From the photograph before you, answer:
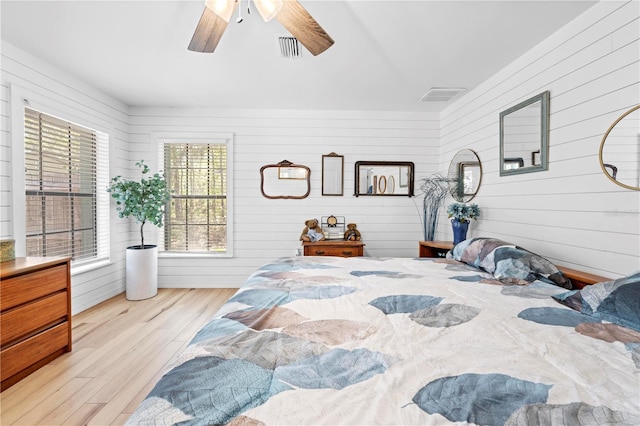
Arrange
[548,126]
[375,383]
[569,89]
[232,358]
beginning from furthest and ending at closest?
1. [548,126]
2. [569,89]
3. [232,358]
4. [375,383]

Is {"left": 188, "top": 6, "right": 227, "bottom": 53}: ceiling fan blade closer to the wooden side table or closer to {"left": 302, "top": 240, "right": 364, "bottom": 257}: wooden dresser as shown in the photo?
{"left": 302, "top": 240, "right": 364, "bottom": 257}: wooden dresser

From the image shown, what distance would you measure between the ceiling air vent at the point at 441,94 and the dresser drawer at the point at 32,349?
14.1 ft

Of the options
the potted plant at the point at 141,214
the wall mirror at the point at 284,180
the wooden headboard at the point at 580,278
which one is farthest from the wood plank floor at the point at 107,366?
the wooden headboard at the point at 580,278

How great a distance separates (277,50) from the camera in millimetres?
2805

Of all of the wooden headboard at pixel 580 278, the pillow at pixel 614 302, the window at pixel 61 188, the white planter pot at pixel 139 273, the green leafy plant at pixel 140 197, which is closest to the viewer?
the pillow at pixel 614 302

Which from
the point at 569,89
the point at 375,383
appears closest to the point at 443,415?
the point at 375,383

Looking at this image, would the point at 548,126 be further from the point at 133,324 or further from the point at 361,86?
the point at 133,324

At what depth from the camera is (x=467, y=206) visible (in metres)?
3.51

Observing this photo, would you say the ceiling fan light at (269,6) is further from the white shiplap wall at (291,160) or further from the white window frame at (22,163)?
the white shiplap wall at (291,160)

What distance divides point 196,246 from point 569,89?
4536 millimetres

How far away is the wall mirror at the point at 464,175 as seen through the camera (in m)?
3.58

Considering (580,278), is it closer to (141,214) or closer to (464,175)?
(464,175)

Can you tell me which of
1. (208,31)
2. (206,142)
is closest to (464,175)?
(208,31)

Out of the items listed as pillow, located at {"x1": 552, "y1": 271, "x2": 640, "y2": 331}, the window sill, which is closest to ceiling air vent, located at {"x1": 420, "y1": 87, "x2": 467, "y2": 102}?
pillow, located at {"x1": 552, "y1": 271, "x2": 640, "y2": 331}
